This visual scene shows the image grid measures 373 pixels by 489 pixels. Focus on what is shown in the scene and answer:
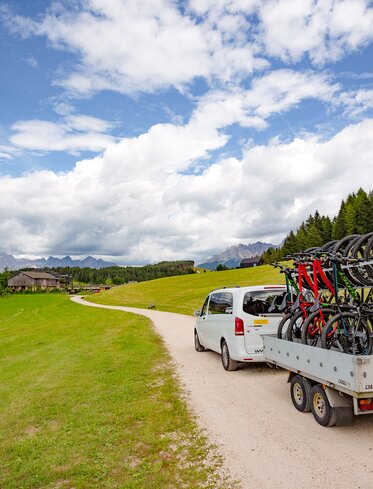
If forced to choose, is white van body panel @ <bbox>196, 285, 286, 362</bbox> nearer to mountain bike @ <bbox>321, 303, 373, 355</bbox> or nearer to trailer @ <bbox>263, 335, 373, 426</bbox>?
trailer @ <bbox>263, 335, 373, 426</bbox>

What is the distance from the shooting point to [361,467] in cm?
489

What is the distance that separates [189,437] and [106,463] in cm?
141

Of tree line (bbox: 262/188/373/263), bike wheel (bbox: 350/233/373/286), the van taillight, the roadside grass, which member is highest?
tree line (bbox: 262/188/373/263)

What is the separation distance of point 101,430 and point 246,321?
465 centimetres

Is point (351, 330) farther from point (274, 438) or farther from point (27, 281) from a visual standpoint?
point (27, 281)

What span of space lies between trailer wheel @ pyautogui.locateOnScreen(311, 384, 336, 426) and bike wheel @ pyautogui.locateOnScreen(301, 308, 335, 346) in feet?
3.53

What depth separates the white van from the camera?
10031 millimetres

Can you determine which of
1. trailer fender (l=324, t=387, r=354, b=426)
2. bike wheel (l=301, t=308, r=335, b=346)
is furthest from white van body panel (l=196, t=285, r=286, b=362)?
trailer fender (l=324, t=387, r=354, b=426)

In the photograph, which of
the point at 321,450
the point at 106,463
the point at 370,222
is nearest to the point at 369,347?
the point at 321,450

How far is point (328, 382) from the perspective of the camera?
6.02 metres

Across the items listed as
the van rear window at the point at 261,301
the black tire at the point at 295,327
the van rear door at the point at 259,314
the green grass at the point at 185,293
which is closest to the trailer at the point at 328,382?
the black tire at the point at 295,327

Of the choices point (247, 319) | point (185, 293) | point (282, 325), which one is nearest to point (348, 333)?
point (282, 325)

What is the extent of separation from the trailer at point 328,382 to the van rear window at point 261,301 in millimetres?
2486

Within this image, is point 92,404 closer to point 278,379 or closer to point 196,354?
point 278,379
